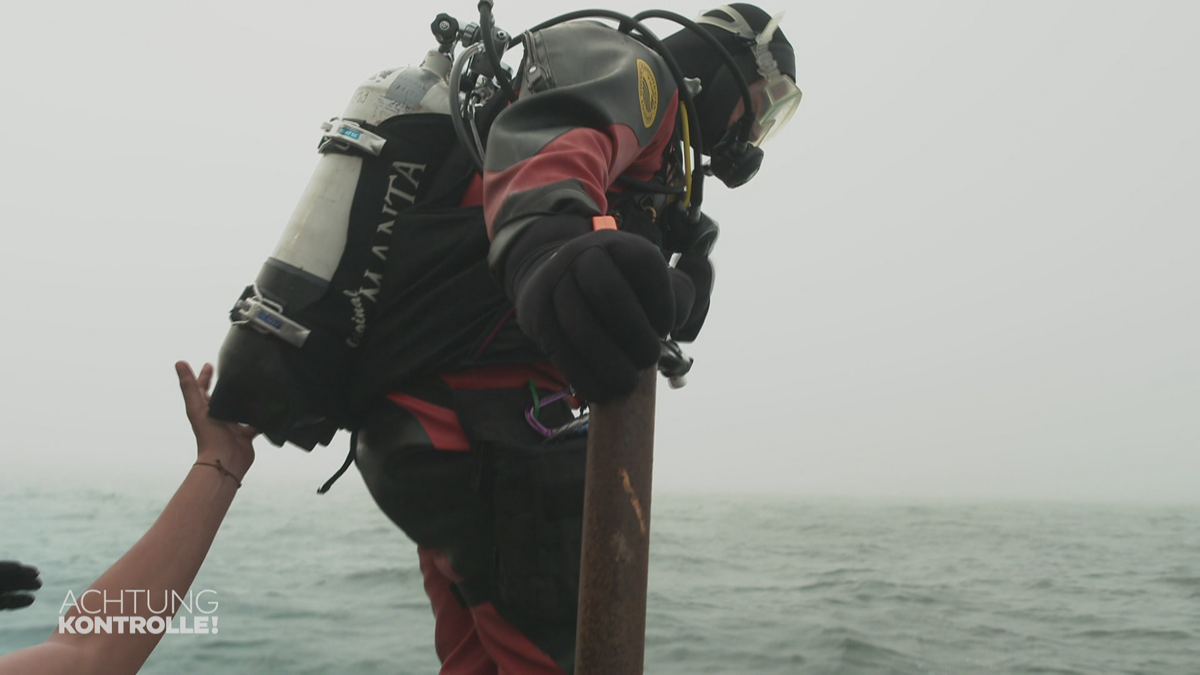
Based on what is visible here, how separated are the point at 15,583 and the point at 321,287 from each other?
1.60 feet

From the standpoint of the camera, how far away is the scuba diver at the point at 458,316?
113 centimetres

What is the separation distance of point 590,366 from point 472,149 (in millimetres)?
453

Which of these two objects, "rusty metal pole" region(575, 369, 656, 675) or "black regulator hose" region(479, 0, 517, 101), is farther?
"black regulator hose" region(479, 0, 517, 101)

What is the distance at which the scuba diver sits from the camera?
3.69ft

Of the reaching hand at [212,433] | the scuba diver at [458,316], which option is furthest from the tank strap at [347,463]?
the reaching hand at [212,433]

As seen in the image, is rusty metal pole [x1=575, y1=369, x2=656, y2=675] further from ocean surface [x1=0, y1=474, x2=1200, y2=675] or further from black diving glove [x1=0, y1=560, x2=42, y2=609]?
ocean surface [x1=0, y1=474, x2=1200, y2=675]

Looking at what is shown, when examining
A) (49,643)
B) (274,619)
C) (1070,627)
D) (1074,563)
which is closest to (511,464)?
(49,643)

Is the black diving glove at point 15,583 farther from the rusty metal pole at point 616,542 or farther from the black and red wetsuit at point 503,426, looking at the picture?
the rusty metal pole at point 616,542

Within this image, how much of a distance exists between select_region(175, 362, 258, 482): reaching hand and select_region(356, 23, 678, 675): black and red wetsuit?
0.17 metres

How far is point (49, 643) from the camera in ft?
3.01

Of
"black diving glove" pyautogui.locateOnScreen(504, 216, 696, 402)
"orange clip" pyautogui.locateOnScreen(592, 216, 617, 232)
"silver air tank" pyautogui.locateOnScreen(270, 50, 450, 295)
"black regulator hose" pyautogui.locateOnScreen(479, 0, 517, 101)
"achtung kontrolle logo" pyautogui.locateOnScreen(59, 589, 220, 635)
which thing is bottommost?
"achtung kontrolle logo" pyautogui.locateOnScreen(59, 589, 220, 635)

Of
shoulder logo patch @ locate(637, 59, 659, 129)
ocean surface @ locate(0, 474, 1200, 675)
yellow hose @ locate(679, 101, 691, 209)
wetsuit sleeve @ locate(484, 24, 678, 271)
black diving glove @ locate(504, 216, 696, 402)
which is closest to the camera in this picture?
black diving glove @ locate(504, 216, 696, 402)

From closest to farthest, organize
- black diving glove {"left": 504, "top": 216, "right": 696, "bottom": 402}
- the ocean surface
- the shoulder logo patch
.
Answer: black diving glove {"left": 504, "top": 216, "right": 696, "bottom": 402}, the shoulder logo patch, the ocean surface

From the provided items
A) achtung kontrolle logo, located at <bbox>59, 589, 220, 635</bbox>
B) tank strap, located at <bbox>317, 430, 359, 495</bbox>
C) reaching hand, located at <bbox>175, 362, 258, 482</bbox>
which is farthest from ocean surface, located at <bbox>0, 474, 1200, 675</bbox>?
achtung kontrolle logo, located at <bbox>59, 589, 220, 635</bbox>
